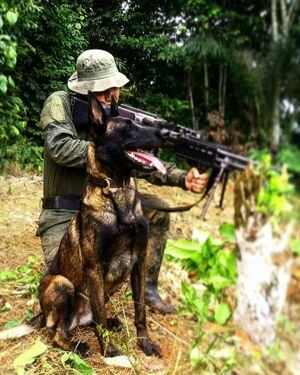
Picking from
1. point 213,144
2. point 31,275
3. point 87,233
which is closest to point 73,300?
point 87,233

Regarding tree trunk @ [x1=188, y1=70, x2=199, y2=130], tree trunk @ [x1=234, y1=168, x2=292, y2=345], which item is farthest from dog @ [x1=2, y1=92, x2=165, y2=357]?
tree trunk @ [x1=234, y1=168, x2=292, y2=345]

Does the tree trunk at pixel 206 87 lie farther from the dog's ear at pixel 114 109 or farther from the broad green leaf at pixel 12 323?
the broad green leaf at pixel 12 323

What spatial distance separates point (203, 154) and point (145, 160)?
0.72 meters

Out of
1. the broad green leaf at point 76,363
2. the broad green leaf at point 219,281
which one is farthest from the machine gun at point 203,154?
the broad green leaf at point 76,363

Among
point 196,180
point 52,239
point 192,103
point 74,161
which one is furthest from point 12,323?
point 192,103

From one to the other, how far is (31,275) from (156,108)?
188cm

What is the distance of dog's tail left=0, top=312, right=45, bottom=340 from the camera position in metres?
2.81

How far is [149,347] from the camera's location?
8.73 feet

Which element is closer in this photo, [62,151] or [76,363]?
[76,363]

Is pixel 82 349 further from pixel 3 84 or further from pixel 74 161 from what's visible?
pixel 3 84

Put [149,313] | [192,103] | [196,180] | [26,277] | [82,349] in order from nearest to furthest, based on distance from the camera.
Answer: [196,180], [192,103], [82,349], [149,313], [26,277]

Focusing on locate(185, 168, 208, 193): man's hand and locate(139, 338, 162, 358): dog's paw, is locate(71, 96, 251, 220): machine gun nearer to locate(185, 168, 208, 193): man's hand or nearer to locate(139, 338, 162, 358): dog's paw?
locate(185, 168, 208, 193): man's hand

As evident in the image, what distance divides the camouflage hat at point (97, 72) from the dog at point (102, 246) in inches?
10.3

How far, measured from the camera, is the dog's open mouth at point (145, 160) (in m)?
2.13
